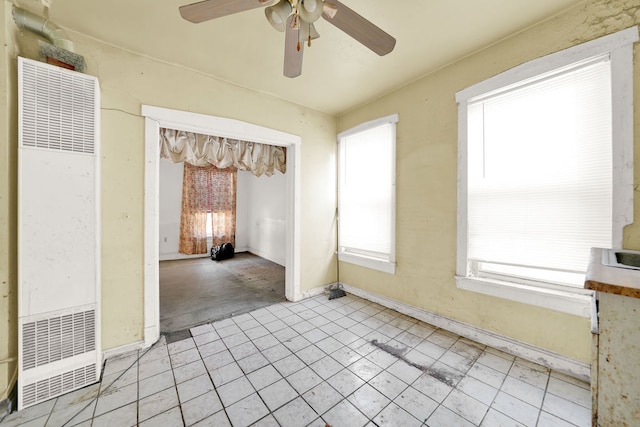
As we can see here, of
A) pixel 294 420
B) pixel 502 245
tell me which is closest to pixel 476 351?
pixel 502 245

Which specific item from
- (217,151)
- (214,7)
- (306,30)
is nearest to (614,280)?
(306,30)

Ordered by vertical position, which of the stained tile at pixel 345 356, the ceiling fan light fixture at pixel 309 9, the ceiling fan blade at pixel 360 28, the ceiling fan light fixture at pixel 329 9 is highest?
the ceiling fan blade at pixel 360 28

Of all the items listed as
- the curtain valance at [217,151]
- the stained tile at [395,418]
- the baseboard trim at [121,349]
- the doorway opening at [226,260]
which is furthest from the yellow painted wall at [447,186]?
the baseboard trim at [121,349]

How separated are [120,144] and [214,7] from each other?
1.54 m

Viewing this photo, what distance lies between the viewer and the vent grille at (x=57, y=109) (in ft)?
4.95

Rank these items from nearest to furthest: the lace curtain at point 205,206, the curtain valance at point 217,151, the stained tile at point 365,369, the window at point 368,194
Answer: the stained tile at point 365,369 < the curtain valance at point 217,151 < the window at point 368,194 < the lace curtain at point 205,206

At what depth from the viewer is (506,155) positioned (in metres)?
2.00

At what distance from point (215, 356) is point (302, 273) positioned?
145 centimetres

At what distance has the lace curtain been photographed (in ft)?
19.3

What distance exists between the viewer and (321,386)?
1639 mm

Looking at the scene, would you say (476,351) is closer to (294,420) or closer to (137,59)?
(294,420)

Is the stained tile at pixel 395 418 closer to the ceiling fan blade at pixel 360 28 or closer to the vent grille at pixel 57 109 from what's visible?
the ceiling fan blade at pixel 360 28

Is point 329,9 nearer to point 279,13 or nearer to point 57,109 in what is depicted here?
point 279,13

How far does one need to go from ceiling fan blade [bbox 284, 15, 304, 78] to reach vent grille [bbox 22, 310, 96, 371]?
224cm
